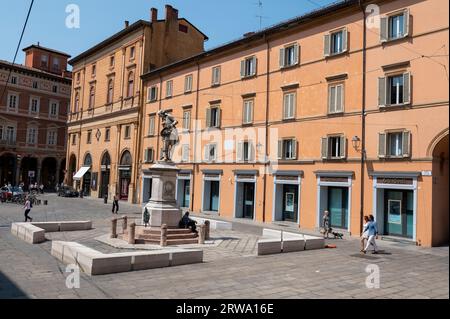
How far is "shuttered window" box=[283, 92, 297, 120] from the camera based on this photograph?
26922 millimetres

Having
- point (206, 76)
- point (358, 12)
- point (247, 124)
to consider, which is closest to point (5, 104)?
point (206, 76)

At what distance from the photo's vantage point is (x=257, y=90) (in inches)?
1172

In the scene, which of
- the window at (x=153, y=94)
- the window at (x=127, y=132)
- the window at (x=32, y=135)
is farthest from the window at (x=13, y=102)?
the window at (x=153, y=94)

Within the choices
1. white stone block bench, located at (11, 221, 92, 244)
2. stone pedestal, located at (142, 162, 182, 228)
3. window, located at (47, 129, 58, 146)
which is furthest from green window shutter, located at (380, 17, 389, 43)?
window, located at (47, 129, 58, 146)

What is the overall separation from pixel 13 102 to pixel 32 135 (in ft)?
16.8

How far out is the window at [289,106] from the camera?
2692cm

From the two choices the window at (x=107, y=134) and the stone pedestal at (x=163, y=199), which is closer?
the stone pedestal at (x=163, y=199)

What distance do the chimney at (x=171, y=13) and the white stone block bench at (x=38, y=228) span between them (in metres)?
30.4

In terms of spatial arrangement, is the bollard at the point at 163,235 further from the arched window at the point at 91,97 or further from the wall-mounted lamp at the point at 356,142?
the arched window at the point at 91,97

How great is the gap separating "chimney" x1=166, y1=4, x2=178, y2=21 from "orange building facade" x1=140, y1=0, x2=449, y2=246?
1105cm

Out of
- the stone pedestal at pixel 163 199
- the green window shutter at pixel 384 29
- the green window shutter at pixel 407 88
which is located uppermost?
the green window shutter at pixel 384 29

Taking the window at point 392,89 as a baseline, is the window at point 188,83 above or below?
above

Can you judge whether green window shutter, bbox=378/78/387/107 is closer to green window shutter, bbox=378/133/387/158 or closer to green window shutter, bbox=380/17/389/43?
green window shutter, bbox=378/133/387/158
